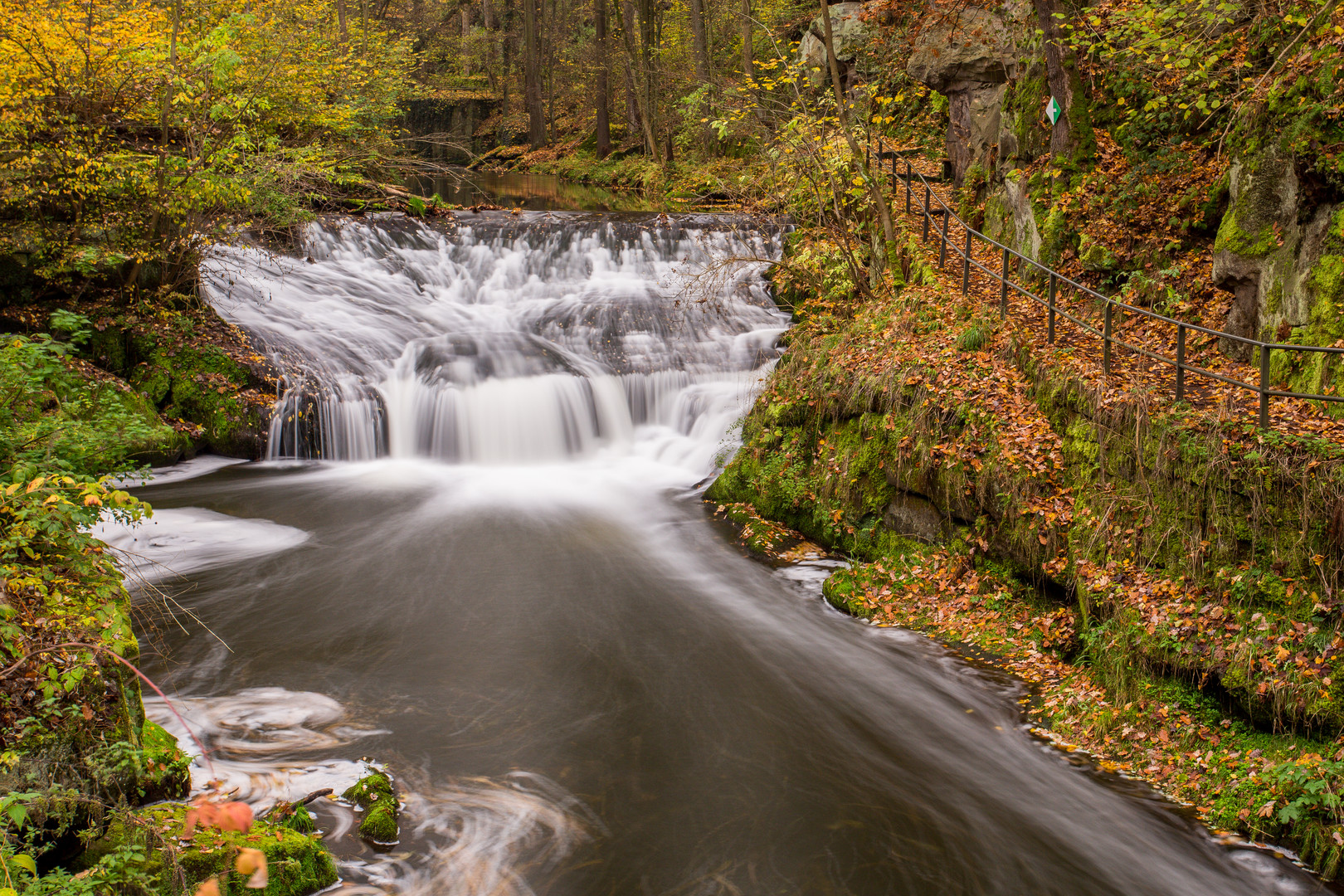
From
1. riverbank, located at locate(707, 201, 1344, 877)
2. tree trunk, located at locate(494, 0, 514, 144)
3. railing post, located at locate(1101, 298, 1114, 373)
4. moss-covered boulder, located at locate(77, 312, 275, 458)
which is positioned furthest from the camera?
tree trunk, located at locate(494, 0, 514, 144)

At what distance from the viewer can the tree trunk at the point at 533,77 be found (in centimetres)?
3694

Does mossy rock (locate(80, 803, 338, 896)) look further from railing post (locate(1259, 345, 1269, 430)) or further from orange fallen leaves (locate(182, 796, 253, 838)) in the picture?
→ railing post (locate(1259, 345, 1269, 430))

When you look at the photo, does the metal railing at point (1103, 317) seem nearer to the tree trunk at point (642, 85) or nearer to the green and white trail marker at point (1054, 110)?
the green and white trail marker at point (1054, 110)

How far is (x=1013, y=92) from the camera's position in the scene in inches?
479

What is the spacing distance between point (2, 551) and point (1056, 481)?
7.89m

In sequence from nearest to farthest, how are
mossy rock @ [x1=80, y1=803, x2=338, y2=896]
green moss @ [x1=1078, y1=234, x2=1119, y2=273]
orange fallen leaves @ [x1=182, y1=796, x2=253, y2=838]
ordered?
orange fallen leaves @ [x1=182, y1=796, x2=253, y2=838] → mossy rock @ [x1=80, y1=803, x2=338, y2=896] → green moss @ [x1=1078, y1=234, x2=1119, y2=273]

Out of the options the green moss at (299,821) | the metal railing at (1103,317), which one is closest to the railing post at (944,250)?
the metal railing at (1103,317)

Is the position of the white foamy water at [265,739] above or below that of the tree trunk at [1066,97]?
below

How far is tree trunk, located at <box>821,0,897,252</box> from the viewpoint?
11.5m

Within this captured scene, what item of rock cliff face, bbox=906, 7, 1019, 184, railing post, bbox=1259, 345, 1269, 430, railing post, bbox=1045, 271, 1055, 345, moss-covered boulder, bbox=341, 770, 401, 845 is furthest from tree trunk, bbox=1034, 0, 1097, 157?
moss-covered boulder, bbox=341, 770, 401, 845

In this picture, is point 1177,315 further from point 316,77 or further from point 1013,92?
point 316,77

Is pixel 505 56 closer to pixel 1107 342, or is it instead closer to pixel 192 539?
pixel 192 539

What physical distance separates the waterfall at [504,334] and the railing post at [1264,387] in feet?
22.6

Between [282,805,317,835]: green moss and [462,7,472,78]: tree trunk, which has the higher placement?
[462,7,472,78]: tree trunk
